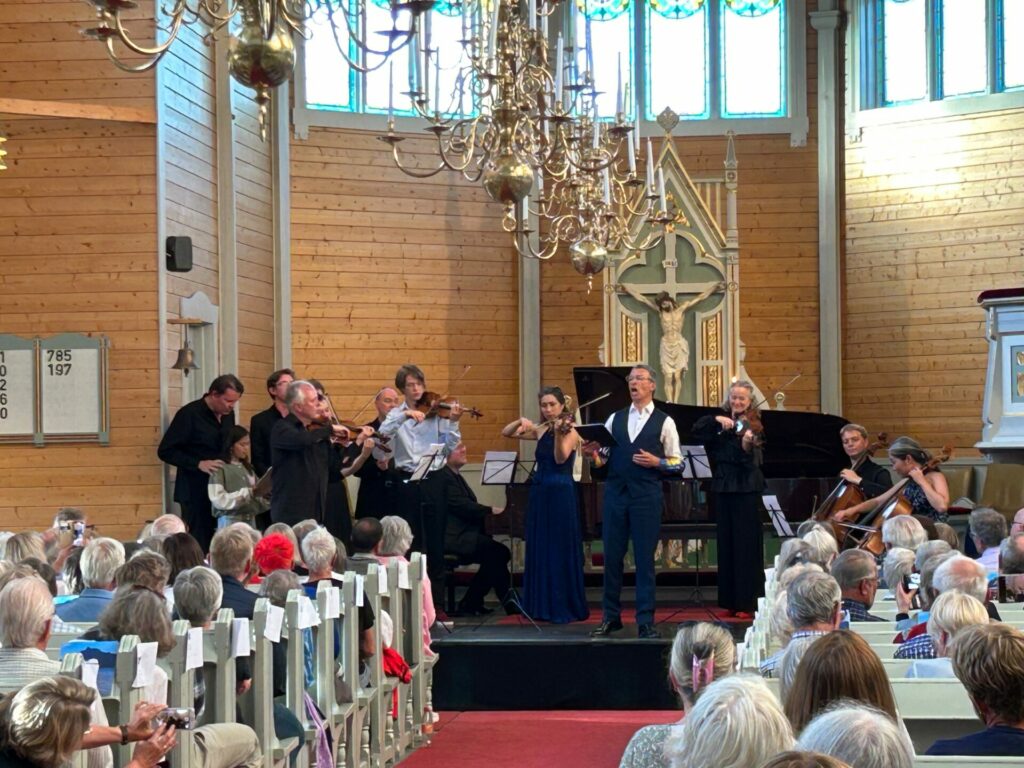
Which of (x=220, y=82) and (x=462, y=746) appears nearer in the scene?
(x=462, y=746)

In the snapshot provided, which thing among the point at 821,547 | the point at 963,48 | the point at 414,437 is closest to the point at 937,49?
the point at 963,48

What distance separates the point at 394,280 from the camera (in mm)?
14250

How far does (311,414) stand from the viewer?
8.28 m

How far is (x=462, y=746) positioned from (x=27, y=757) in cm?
459

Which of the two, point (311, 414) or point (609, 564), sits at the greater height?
point (311, 414)

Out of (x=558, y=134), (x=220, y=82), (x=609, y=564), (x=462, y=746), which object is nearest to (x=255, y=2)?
(x=558, y=134)

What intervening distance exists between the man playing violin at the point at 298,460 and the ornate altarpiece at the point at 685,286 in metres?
6.04

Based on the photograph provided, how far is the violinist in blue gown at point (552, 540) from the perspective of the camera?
31.2 ft

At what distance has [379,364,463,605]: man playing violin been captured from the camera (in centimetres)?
968

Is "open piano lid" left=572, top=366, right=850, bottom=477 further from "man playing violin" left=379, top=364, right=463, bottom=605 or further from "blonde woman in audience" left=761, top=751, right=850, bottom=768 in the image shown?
"blonde woman in audience" left=761, top=751, right=850, bottom=768

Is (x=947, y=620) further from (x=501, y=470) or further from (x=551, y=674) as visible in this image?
(x=501, y=470)

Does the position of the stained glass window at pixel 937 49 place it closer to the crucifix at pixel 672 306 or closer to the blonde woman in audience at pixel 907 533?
the crucifix at pixel 672 306

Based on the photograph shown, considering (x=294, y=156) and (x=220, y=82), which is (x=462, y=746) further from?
(x=294, y=156)

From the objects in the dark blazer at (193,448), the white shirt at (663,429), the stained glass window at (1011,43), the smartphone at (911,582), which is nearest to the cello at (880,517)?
the white shirt at (663,429)
